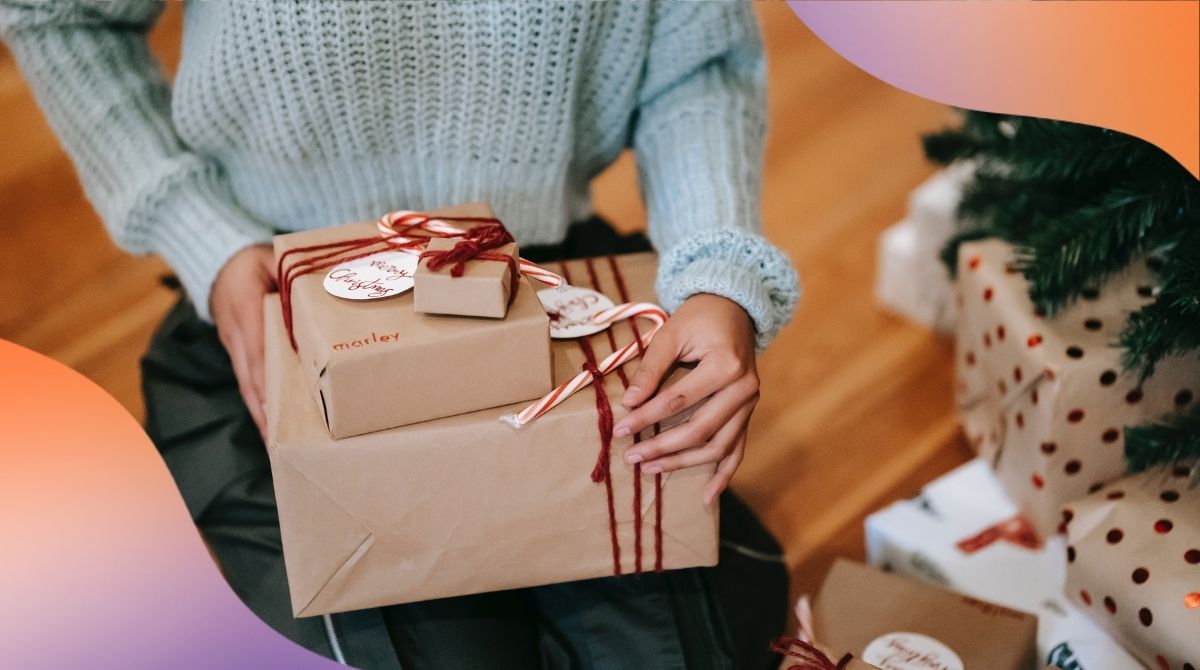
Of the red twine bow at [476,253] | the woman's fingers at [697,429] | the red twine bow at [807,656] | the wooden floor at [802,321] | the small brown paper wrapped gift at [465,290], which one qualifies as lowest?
the wooden floor at [802,321]

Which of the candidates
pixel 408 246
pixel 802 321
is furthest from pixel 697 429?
pixel 802 321

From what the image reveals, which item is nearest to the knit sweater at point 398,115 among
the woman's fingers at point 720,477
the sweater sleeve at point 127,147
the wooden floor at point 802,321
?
the sweater sleeve at point 127,147

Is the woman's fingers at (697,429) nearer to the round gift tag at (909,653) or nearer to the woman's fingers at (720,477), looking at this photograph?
the woman's fingers at (720,477)

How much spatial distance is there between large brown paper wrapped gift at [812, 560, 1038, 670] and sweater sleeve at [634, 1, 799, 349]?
297 millimetres

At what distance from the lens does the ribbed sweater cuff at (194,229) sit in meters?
0.87

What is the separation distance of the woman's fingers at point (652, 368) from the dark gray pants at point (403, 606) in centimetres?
23

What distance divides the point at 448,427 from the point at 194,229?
0.33 metres

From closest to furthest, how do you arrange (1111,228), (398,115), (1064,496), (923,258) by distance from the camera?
(398,115)
(1111,228)
(1064,496)
(923,258)

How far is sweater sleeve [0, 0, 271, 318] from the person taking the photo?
0.87m

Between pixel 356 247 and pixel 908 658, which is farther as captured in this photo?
pixel 908 658

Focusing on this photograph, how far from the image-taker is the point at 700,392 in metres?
0.73

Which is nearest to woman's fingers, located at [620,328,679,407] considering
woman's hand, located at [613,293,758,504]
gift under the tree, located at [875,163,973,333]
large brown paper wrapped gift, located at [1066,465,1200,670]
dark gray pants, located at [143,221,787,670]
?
woman's hand, located at [613,293,758,504]

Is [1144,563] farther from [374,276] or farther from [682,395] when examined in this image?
[374,276]

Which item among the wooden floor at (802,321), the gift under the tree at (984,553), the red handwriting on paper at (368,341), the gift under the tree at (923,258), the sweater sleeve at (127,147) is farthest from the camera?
the gift under the tree at (923,258)
